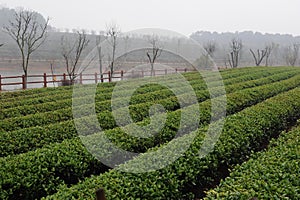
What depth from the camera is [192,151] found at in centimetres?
558

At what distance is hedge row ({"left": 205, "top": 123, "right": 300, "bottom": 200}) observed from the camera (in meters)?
3.62

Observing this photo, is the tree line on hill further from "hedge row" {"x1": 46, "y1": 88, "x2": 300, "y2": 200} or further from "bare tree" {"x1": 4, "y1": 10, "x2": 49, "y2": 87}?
"hedge row" {"x1": 46, "y1": 88, "x2": 300, "y2": 200}

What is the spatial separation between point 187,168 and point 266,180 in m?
1.52

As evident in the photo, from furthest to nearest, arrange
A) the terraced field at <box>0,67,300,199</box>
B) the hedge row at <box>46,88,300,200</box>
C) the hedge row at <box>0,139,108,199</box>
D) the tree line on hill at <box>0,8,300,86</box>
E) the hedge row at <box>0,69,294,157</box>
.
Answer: the tree line on hill at <box>0,8,300,86</box> < the hedge row at <box>0,69,294,157</box> < the hedge row at <box>0,139,108,199</box> < the terraced field at <box>0,67,300,199</box> < the hedge row at <box>46,88,300,200</box>

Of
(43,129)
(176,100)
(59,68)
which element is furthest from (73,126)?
(59,68)

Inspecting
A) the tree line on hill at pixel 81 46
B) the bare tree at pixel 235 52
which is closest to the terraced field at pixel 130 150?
the tree line on hill at pixel 81 46

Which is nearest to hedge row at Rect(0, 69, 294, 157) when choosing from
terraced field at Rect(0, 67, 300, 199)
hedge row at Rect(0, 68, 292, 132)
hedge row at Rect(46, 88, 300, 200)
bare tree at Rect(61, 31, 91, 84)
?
terraced field at Rect(0, 67, 300, 199)

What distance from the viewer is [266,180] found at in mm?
3953

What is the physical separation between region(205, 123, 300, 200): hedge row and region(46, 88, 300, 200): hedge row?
88 cm

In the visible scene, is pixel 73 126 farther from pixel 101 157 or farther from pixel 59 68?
pixel 59 68

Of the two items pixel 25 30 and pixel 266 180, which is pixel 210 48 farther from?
pixel 266 180

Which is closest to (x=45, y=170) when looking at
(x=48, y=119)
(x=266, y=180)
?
(x=266, y=180)

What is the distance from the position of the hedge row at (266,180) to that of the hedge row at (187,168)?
0.88 metres

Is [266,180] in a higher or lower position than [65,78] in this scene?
lower
